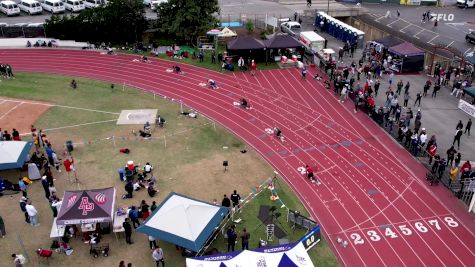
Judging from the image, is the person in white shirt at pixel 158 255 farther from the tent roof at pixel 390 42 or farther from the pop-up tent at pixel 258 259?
the tent roof at pixel 390 42

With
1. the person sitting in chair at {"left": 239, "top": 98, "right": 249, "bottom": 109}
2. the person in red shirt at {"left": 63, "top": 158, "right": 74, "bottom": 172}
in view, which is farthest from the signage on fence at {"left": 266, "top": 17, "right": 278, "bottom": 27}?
the person in red shirt at {"left": 63, "top": 158, "right": 74, "bottom": 172}

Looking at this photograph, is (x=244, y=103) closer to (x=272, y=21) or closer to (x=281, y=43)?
(x=281, y=43)

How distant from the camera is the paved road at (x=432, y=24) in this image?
4494 cm

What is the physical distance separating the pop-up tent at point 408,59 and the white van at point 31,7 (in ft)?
132

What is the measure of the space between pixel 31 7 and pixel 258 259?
48.5 meters

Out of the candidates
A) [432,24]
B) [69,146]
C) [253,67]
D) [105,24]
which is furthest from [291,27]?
[69,146]

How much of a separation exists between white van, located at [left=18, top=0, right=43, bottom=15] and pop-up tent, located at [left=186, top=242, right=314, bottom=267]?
4693cm

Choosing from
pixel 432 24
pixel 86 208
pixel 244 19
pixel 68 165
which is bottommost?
pixel 68 165

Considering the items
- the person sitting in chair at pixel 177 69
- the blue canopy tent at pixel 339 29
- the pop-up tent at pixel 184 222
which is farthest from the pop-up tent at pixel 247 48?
the pop-up tent at pixel 184 222

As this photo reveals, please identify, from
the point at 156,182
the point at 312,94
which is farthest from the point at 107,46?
the point at 156,182

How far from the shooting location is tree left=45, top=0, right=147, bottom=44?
44.8m

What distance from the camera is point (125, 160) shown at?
25.8 metres

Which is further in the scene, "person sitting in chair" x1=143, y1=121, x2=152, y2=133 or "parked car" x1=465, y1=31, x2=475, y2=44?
"parked car" x1=465, y1=31, x2=475, y2=44

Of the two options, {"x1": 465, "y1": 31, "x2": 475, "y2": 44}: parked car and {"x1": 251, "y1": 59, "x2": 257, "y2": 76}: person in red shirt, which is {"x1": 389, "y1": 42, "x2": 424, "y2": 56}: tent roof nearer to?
{"x1": 465, "y1": 31, "x2": 475, "y2": 44}: parked car
